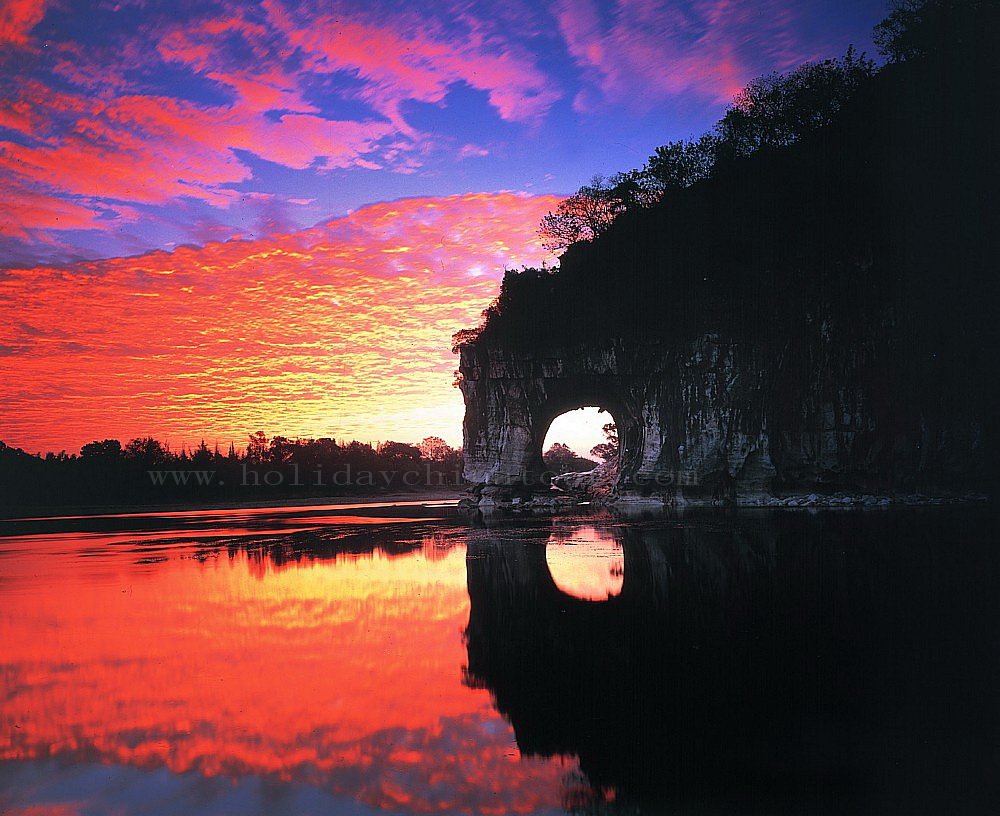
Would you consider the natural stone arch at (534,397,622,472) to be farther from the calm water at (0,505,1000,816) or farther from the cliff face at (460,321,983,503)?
the calm water at (0,505,1000,816)

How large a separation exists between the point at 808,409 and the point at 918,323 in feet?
27.2

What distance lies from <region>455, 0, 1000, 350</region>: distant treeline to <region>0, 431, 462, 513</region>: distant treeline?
67.5 metres

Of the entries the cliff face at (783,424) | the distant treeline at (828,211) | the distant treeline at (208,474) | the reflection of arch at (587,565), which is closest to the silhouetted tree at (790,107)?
the distant treeline at (828,211)

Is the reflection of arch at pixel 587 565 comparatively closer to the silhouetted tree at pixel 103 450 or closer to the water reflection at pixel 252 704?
the water reflection at pixel 252 704

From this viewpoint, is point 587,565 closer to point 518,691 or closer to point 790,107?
point 518,691

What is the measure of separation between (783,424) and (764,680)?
1544 inches

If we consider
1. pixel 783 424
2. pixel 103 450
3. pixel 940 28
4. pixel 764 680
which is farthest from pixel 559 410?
pixel 103 450

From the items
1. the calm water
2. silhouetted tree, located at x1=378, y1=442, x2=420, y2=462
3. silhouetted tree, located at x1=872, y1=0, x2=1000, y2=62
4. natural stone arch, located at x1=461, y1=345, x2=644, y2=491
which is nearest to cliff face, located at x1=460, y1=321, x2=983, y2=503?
natural stone arch, located at x1=461, y1=345, x2=644, y2=491

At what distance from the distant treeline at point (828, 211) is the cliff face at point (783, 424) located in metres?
1.99

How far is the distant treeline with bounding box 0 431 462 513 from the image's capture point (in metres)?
89.3

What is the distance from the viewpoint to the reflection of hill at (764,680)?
5.09 metres

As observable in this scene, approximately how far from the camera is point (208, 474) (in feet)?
336

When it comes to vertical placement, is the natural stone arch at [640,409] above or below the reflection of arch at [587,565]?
above

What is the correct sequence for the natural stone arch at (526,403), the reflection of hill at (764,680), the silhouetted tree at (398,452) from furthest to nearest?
the silhouetted tree at (398,452)
the natural stone arch at (526,403)
the reflection of hill at (764,680)
